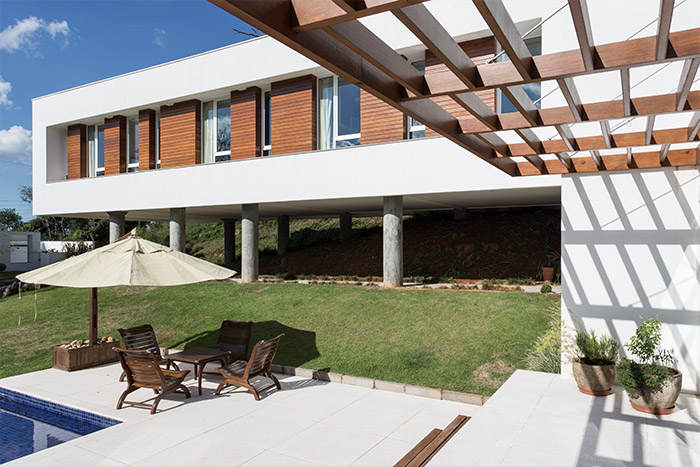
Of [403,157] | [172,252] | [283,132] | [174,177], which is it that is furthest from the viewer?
[174,177]

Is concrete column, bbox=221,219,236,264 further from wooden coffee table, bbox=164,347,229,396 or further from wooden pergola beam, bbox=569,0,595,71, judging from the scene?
wooden pergola beam, bbox=569,0,595,71

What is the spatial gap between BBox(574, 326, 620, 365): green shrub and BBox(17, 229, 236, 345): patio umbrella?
5885 millimetres

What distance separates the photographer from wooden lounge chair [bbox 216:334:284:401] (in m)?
7.40

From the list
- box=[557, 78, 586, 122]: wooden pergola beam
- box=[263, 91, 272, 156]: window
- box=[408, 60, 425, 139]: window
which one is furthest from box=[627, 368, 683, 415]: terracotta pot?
box=[263, 91, 272, 156]: window

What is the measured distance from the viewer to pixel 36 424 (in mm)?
6812

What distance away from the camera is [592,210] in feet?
24.2

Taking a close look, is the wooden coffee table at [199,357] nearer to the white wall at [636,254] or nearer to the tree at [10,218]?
the white wall at [636,254]

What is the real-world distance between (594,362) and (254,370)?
507 cm

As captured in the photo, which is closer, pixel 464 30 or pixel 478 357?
pixel 478 357

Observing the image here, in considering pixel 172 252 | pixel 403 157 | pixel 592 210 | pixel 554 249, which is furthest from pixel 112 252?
pixel 554 249

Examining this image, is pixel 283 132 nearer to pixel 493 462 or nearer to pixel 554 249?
pixel 554 249

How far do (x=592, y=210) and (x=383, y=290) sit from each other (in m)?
6.05

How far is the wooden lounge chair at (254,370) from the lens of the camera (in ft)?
24.3

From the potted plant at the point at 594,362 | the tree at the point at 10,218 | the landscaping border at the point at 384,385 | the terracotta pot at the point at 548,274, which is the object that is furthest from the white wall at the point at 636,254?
the tree at the point at 10,218
